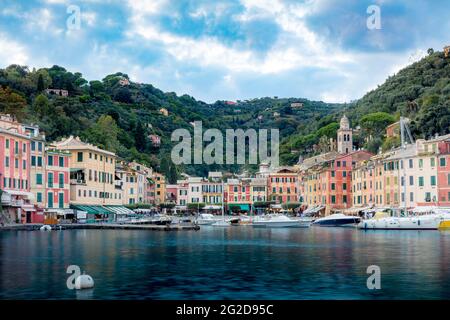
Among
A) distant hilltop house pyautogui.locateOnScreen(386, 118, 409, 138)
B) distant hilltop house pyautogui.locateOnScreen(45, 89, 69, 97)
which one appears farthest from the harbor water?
distant hilltop house pyautogui.locateOnScreen(45, 89, 69, 97)

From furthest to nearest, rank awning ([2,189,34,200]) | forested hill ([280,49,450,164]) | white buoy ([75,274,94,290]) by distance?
forested hill ([280,49,450,164]), awning ([2,189,34,200]), white buoy ([75,274,94,290])

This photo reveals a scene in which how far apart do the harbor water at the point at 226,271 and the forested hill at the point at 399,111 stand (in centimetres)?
6103

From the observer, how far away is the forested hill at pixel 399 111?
104062mm

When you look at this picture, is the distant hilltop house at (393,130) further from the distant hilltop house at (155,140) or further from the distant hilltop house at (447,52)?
the distant hilltop house at (155,140)

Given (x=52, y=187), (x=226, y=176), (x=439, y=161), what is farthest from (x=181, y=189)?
(x=439, y=161)

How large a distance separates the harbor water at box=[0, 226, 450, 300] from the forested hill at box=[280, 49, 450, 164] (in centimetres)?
6103

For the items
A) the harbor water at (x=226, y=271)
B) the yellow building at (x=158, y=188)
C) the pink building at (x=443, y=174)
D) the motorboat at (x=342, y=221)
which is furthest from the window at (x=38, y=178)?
the pink building at (x=443, y=174)

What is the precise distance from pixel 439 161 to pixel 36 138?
50172mm

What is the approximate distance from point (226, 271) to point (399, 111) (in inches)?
4212

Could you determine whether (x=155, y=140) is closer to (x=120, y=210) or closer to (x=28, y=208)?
(x=120, y=210)

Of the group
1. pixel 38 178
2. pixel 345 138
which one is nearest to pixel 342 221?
pixel 38 178

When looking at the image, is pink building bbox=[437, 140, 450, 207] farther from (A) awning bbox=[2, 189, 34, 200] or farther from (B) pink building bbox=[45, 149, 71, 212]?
(A) awning bbox=[2, 189, 34, 200]

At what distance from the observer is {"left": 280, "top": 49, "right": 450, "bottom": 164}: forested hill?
104062mm
